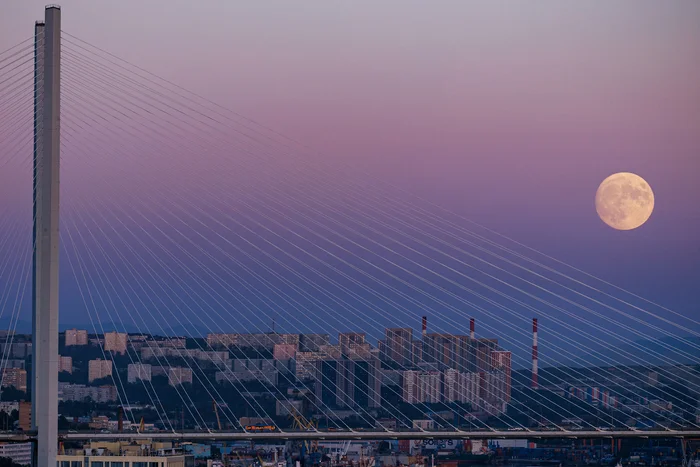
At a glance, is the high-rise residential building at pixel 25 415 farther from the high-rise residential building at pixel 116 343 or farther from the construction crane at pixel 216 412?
the high-rise residential building at pixel 116 343

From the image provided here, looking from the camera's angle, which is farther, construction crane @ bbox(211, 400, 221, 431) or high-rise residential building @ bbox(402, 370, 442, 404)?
high-rise residential building @ bbox(402, 370, 442, 404)

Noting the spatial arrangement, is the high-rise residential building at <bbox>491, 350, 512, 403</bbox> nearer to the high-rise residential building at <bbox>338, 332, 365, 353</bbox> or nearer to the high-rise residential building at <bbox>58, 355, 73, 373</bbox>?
the high-rise residential building at <bbox>338, 332, 365, 353</bbox>

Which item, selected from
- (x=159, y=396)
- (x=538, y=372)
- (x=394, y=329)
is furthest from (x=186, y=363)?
(x=538, y=372)

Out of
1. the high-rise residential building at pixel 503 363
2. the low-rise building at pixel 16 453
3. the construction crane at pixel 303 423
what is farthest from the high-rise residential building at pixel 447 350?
the low-rise building at pixel 16 453

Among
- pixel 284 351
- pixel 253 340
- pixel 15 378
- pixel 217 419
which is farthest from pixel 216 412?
pixel 15 378

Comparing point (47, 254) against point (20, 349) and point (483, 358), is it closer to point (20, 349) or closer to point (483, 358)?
point (20, 349)

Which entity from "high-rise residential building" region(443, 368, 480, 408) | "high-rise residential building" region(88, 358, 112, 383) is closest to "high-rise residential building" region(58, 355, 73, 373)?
"high-rise residential building" region(88, 358, 112, 383)

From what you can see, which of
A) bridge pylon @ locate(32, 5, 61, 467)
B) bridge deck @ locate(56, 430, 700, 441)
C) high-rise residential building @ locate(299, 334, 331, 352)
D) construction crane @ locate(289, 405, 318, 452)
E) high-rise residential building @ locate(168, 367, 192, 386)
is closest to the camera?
bridge pylon @ locate(32, 5, 61, 467)
